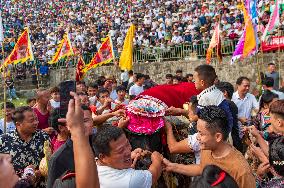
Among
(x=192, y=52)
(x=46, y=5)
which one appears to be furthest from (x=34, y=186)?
(x=46, y=5)

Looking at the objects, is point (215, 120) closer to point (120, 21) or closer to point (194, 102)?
point (194, 102)

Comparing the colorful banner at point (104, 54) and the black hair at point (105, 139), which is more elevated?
the colorful banner at point (104, 54)

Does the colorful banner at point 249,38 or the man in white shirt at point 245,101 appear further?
the colorful banner at point 249,38

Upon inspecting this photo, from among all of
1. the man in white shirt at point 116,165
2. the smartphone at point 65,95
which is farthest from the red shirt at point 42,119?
the smartphone at point 65,95

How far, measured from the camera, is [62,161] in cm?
419

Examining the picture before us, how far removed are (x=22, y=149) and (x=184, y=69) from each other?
15675 millimetres

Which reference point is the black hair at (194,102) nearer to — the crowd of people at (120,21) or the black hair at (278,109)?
the black hair at (278,109)

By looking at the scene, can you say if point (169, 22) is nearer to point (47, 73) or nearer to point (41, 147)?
point (47, 73)

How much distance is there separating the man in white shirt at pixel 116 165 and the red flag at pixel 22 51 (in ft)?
35.1

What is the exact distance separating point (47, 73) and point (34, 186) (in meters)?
21.2

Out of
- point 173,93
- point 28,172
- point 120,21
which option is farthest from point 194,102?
point 120,21

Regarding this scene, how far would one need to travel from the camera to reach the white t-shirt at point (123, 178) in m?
3.47

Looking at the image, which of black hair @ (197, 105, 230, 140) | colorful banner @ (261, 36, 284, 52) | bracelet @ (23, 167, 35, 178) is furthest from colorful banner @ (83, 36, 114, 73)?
black hair @ (197, 105, 230, 140)

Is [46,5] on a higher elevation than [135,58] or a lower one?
higher
